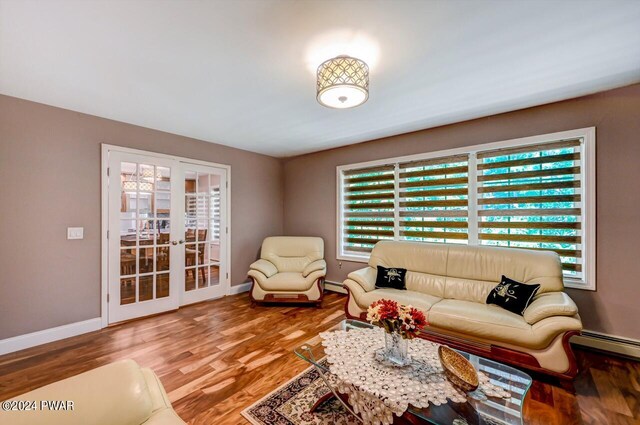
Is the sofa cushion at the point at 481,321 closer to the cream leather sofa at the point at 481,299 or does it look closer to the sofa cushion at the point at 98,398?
the cream leather sofa at the point at 481,299

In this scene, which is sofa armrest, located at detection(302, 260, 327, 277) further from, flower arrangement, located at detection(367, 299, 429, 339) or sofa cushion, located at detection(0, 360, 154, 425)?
sofa cushion, located at detection(0, 360, 154, 425)

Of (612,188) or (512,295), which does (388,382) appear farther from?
(612,188)

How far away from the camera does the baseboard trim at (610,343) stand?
8.25ft

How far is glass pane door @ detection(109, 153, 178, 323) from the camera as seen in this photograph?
3350mm

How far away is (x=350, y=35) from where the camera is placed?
1.83 metres

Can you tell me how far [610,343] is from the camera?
2.60 meters

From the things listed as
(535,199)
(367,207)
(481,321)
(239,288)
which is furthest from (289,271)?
(535,199)

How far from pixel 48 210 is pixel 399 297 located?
401 cm

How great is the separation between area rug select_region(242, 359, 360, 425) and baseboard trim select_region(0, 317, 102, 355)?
2533 millimetres

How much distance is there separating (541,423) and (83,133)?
506 centimetres

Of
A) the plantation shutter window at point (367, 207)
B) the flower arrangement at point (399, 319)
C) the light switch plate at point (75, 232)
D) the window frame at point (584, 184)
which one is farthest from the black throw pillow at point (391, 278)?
the light switch plate at point (75, 232)

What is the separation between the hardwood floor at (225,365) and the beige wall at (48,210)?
434 mm

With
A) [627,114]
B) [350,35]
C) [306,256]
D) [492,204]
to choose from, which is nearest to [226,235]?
[306,256]

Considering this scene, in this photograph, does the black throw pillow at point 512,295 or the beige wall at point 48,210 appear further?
the beige wall at point 48,210
